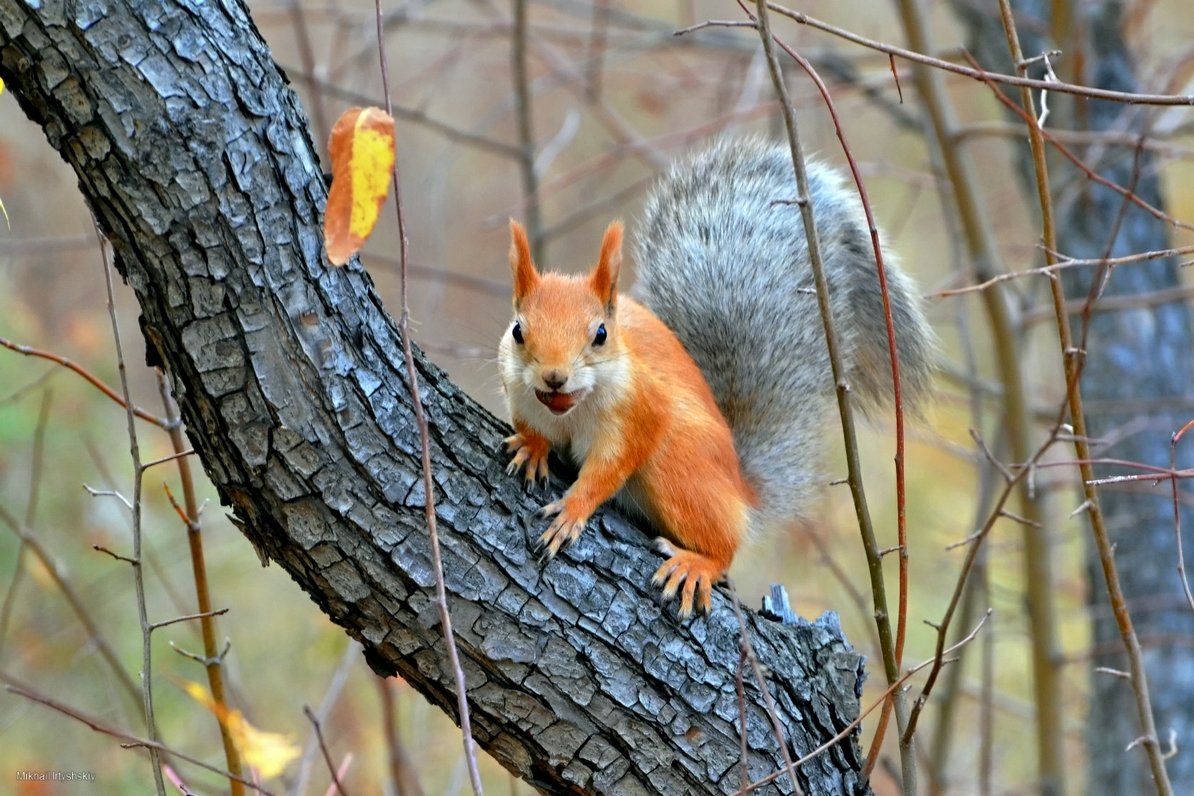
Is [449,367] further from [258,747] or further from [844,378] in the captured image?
[844,378]

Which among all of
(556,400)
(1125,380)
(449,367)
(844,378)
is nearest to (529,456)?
(556,400)

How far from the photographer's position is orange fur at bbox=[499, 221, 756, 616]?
1.72 m

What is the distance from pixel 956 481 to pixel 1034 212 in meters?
3.46

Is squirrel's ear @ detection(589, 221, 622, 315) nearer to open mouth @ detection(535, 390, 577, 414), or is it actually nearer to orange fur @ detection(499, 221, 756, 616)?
orange fur @ detection(499, 221, 756, 616)

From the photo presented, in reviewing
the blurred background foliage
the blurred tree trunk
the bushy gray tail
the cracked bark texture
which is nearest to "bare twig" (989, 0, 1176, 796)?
the cracked bark texture

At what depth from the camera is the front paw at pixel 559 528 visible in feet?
5.24

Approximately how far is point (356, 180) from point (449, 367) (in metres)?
4.83

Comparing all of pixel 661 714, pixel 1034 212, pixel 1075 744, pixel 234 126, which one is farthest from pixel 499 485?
pixel 1075 744

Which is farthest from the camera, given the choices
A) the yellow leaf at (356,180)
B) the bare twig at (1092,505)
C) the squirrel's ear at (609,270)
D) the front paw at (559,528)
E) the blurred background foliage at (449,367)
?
the blurred background foliage at (449,367)

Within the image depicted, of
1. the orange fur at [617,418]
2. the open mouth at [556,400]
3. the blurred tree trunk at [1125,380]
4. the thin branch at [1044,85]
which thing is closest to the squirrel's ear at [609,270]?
the orange fur at [617,418]

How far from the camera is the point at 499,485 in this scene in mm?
1624

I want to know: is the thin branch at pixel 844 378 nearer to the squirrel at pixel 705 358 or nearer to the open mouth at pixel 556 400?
the squirrel at pixel 705 358

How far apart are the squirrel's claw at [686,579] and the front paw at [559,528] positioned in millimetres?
148

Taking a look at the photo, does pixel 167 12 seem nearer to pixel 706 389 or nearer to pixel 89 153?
pixel 89 153
